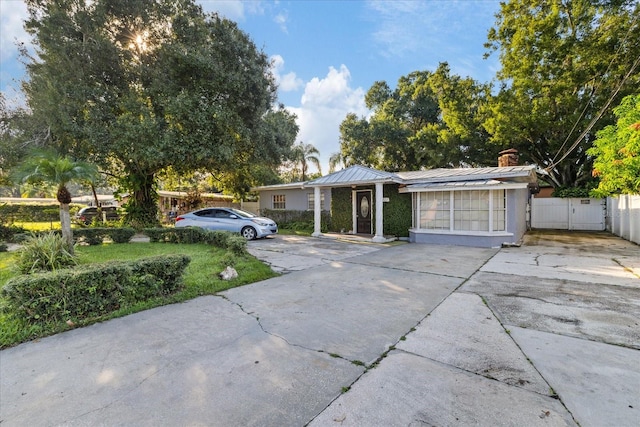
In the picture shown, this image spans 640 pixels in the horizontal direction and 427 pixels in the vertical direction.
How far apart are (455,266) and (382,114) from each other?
2271 centimetres

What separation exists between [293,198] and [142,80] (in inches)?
382

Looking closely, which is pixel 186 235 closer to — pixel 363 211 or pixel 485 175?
pixel 363 211

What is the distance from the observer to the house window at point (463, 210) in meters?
10.5

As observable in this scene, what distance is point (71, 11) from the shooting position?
39.3ft

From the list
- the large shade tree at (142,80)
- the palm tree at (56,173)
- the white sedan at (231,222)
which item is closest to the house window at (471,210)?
the white sedan at (231,222)

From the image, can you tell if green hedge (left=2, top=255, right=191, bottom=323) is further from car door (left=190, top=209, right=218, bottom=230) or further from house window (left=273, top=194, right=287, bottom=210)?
house window (left=273, top=194, right=287, bottom=210)

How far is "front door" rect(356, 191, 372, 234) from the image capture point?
44.7ft

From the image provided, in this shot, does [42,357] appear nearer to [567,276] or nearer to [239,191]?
[567,276]

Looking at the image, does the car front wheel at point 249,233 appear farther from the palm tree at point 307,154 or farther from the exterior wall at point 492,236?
the palm tree at point 307,154

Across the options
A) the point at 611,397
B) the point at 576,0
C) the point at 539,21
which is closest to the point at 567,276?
the point at 611,397

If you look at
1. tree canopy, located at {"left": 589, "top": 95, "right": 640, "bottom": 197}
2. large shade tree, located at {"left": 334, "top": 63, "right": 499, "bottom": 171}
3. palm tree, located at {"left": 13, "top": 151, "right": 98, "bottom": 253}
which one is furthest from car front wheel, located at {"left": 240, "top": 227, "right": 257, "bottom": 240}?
large shade tree, located at {"left": 334, "top": 63, "right": 499, "bottom": 171}

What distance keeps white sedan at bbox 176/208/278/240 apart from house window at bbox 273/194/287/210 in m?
6.16

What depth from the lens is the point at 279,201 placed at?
19.3 meters

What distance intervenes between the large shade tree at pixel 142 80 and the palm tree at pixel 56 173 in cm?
643
